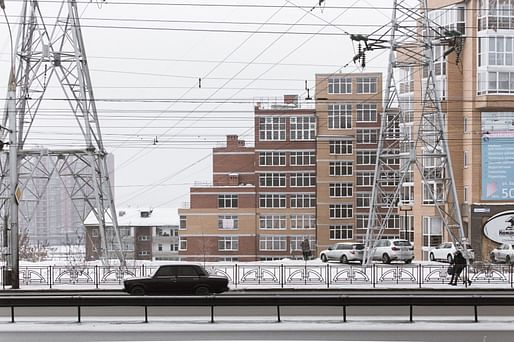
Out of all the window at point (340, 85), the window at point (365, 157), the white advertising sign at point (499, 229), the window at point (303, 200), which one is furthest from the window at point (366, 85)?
the white advertising sign at point (499, 229)

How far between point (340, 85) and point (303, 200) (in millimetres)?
12233

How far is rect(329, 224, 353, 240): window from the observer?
8125 cm

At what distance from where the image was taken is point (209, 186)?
79.8 m

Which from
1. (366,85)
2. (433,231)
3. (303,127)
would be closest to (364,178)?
(303,127)

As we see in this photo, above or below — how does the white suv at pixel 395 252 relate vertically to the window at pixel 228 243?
above

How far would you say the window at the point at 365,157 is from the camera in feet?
268

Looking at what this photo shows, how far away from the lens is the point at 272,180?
263ft

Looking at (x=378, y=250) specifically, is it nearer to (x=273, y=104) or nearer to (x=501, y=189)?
(x=501, y=189)

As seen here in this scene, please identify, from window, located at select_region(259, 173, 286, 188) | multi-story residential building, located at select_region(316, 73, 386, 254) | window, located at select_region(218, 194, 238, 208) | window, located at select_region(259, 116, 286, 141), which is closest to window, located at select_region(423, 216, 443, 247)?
multi-story residential building, located at select_region(316, 73, 386, 254)

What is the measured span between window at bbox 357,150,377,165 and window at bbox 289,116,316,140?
520 cm

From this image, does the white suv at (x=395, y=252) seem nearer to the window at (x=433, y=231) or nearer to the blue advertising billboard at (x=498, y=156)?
the blue advertising billboard at (x=498, y=156)

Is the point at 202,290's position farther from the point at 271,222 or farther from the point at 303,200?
the point at 303,200

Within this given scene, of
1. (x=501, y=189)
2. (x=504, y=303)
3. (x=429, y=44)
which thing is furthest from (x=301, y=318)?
(x=501, y=189)

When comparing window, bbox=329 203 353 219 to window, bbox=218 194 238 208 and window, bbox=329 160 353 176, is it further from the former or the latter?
window, bbox=218 194 238 208
